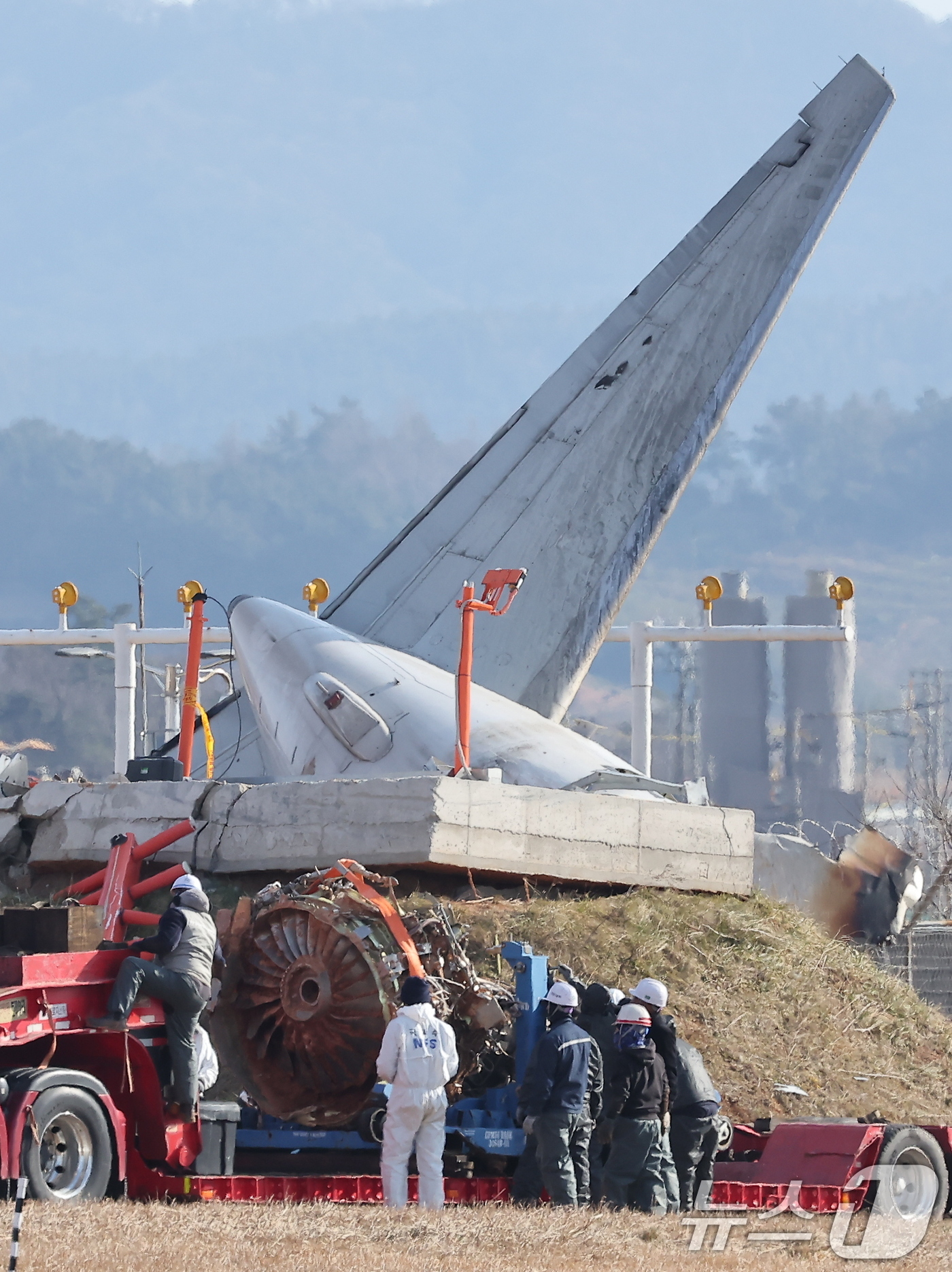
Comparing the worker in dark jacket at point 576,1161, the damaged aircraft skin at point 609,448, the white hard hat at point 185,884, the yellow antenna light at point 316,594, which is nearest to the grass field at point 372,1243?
the worker in dark jacket at point 576,1161

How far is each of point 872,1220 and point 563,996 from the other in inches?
87.8

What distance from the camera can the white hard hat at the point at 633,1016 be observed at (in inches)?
395

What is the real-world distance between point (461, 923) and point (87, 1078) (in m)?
4.66

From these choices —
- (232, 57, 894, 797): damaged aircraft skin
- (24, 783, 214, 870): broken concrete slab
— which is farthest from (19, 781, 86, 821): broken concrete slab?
(232, 57, 894, 797): damaged aircraft skin

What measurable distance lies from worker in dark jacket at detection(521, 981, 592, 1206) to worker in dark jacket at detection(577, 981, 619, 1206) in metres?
0.83

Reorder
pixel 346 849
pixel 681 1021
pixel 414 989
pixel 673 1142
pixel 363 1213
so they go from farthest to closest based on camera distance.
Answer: pixel 346 849, pixel 681 1021, pixel 673 1142, pixel 414 989, pixel 363 1213

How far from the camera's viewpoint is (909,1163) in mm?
10727

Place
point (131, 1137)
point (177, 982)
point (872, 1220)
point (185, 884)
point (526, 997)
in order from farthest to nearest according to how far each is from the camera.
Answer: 1. point (526, 997)
2. point (185, 884)
3. point (872, 1220)
4. point (177, 982)
5. point (131, 1137)

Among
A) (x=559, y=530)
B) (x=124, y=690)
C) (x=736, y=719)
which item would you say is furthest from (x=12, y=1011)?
(x=736, y=719)

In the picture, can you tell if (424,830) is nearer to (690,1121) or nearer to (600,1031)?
(600,1031)

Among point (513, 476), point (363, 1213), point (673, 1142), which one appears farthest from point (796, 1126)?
point (513, 476)

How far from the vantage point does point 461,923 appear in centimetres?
1316

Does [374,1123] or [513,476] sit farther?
[513,476]

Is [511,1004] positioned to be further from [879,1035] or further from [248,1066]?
[879,1035]
